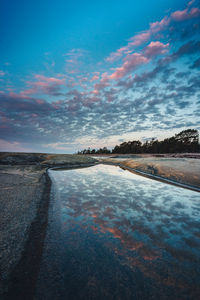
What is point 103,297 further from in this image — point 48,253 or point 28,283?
point 48,253

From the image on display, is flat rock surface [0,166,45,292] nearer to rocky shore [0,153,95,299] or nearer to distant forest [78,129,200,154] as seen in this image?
rocky shore [0,153,95,299]

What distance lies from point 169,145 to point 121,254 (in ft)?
197

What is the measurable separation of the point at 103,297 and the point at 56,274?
1.93ft

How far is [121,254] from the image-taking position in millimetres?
1821

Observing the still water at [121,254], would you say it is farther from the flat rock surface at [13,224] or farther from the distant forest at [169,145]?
the distant forest at [169,145]

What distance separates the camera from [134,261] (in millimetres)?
1693

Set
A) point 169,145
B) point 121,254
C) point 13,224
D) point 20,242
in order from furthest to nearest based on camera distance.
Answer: point 169,145 → point 13,224 → point 20,242 → point 121,254

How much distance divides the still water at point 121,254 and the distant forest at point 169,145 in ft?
166

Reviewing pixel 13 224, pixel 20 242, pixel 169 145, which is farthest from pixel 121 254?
pixel 169 145

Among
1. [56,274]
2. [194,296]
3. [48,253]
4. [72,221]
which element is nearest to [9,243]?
[48,253]

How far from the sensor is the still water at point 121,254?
1.30 metres

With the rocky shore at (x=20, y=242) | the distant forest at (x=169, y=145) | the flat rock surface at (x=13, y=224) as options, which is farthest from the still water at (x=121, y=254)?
the distant forest at (x=169, y=145)

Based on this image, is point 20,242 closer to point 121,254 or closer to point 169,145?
point 121,254

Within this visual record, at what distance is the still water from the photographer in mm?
1296
